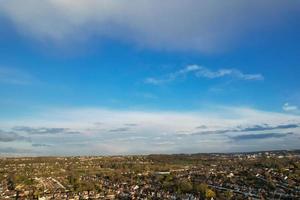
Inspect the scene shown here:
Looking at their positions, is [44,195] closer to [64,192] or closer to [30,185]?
[64,192]

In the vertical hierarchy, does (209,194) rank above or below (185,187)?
below

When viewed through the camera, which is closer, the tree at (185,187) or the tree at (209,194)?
the tree at (209,194)

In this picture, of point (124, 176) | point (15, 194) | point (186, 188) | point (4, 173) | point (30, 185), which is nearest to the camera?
point (186, 188)

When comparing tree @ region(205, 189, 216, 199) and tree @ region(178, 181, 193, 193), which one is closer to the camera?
tree @ region(205, 189, 216, 199)

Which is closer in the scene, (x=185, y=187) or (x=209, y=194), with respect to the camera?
(x=209, y=194)

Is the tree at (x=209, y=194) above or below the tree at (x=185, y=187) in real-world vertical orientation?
below

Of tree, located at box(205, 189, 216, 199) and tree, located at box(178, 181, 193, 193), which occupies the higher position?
tree, located at box(178, 181, 193, 193)

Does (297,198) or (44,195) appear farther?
(44,195)

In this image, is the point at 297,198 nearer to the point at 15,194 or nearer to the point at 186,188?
the point at 186,188

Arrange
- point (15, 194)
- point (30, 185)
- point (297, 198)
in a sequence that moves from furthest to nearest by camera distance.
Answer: point (30, 185) < point (15, 194) < point (297, 198)

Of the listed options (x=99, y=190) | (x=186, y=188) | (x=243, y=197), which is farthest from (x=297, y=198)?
(x=99, y=190)
